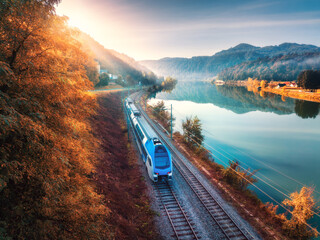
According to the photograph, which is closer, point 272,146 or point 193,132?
point 193,132

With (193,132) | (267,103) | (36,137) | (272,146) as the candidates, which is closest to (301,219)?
(36,137)

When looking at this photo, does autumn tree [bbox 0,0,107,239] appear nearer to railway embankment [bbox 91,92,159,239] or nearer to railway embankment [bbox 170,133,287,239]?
railway embankment [bbox 91,92,159,239]

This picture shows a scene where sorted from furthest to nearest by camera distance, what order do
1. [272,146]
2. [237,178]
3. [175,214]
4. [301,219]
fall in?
[272,146] < [237,178] < [175,214] < [301,219]

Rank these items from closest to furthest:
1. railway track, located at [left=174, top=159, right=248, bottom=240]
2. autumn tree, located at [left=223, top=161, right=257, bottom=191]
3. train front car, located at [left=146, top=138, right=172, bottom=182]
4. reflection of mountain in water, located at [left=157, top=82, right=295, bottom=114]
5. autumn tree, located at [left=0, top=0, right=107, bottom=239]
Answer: autumn tree, located at [left=0, top=0, right=107, bottom=239]
railway track, located at [left=174, top=159, right=248, bottom=240]
train front car, located at [left=146, top=138, right=172, bottom=182]
autumn tree, located at [left=223, top=161, right=257, bottom=191]
reflection of mountain in water, located at [left=157, top=82, right=295, bottom=114]

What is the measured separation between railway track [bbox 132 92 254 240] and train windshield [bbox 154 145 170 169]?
380cm

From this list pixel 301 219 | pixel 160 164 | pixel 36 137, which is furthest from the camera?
pixel 160 164

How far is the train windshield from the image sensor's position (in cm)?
1758

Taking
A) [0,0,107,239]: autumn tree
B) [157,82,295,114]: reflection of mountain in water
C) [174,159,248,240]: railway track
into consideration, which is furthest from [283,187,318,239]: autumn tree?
[157,82,295,114]: reflection of mountain in water

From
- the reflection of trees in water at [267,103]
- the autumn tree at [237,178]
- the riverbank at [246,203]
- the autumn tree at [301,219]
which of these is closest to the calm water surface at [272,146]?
the autumn tree at [301,219]

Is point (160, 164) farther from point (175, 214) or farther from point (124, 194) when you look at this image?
point (175, 214)

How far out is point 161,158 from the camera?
17688 mm

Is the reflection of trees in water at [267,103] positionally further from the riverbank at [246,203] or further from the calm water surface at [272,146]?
the riverbank at [246,203]

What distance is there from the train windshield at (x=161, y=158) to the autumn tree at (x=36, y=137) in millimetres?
10990

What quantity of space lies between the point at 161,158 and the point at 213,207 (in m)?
6.66
